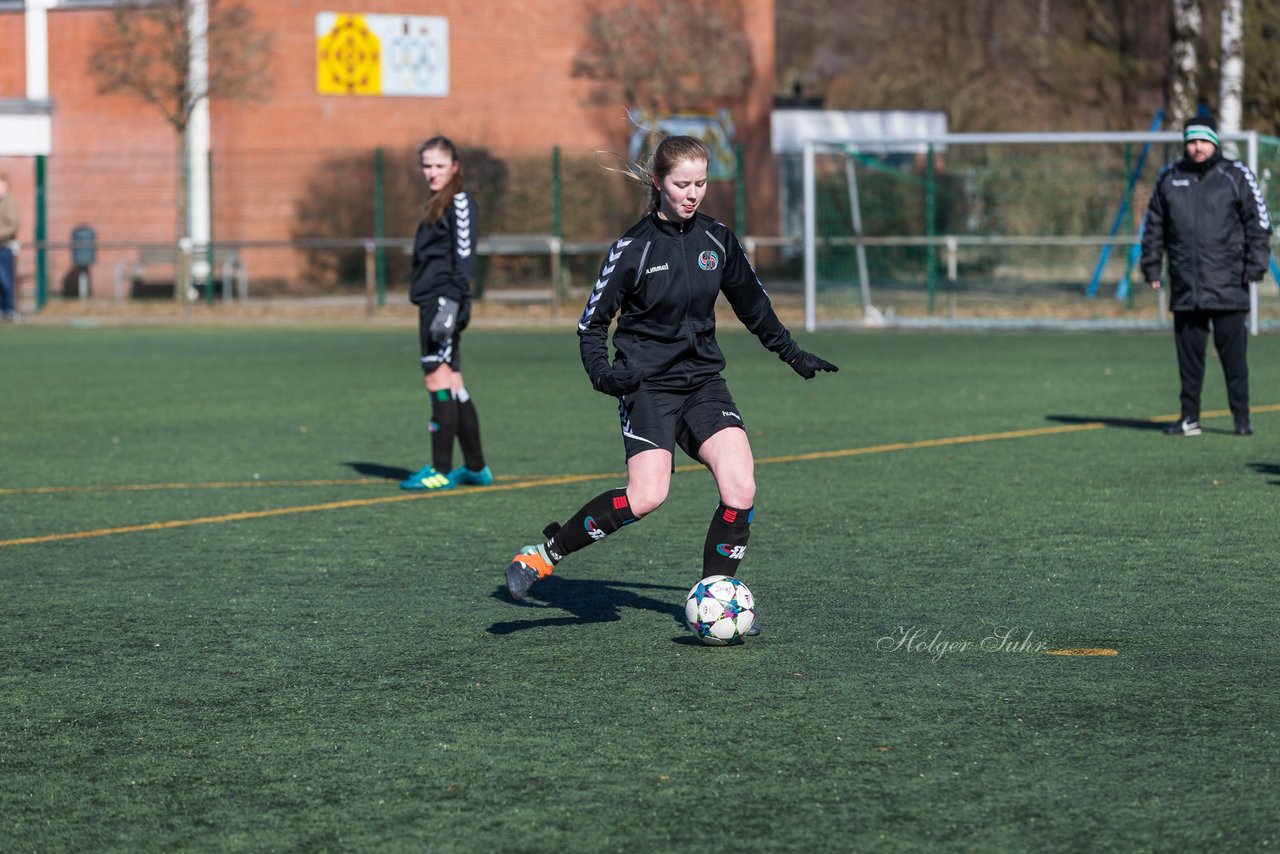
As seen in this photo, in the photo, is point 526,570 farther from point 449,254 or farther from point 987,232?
point 987,232

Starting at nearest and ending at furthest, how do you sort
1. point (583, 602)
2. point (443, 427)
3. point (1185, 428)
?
point (583, 602) < point (443, 427) < point (1185, 428)

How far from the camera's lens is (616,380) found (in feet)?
20.8

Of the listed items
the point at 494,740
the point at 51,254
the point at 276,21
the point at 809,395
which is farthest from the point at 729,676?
the point at 276,21

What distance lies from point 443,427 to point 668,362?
168 inches

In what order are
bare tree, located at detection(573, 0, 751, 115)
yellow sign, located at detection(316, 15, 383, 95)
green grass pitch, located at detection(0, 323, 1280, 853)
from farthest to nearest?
bare tree, located at detection(573, 0, 751, 115), yellow sign, located at detection(316, 15, 383, 95), green grass pitch, located at detection(0, 323, 1280, 853)

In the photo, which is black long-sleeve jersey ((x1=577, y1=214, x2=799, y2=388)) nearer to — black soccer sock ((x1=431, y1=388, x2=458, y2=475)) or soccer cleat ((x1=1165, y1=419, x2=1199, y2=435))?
black soccer sock ((x1=431, y1=388, x2=458, y2=475))

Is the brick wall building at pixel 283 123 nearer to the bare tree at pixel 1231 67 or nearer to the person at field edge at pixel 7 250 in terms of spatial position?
the person at field edge at pixel 7 250

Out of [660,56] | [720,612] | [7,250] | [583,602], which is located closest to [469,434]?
[583,602]

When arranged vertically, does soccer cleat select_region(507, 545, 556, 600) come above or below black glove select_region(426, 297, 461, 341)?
below

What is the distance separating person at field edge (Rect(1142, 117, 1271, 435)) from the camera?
12594mm

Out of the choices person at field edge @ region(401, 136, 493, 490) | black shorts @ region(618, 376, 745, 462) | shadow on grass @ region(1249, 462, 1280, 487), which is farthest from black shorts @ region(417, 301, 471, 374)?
shadow on grass @ region(1249, 462, 1280, 487)

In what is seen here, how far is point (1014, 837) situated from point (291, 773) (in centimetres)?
184

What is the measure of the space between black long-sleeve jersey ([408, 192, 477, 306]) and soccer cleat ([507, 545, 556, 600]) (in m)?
3.80

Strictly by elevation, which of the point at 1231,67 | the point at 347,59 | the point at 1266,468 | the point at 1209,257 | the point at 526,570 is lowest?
the point at 1266,468
